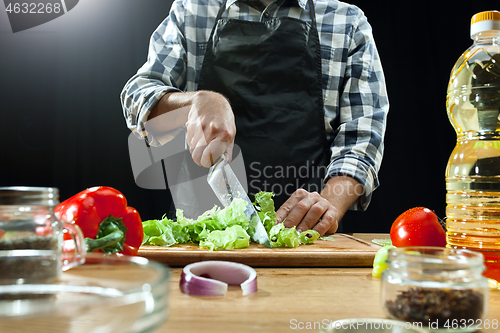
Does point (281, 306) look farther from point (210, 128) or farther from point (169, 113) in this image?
point (169, 113)

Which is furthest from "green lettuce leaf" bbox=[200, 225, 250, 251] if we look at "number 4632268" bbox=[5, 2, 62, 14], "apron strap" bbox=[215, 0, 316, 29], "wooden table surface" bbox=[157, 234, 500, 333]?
"number 4632268" bbox=[5, 2, 62, 14]

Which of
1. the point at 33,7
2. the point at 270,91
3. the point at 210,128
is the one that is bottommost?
the point at 210,128

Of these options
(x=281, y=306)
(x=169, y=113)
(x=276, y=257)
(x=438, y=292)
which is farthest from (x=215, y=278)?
(x=169, y=113)

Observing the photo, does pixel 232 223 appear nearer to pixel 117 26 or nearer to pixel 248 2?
pixel 248 2

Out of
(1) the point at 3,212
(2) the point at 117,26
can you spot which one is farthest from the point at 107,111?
(1) the point at 3,212

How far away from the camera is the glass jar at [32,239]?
652mm

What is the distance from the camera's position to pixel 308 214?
1.68 meters

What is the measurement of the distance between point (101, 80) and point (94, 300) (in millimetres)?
3556

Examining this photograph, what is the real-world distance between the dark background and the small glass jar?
3033 millimetres

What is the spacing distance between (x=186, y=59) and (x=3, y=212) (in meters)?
1.78

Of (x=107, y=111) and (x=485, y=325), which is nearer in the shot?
(x=485, y=325)

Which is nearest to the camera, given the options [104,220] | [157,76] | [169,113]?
[104,220]

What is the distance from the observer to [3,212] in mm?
700

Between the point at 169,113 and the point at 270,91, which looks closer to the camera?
the point at 169,113
